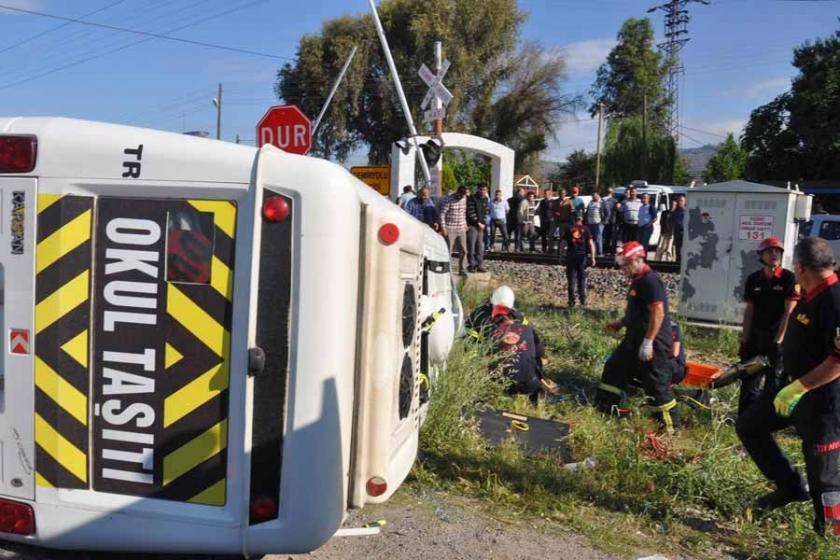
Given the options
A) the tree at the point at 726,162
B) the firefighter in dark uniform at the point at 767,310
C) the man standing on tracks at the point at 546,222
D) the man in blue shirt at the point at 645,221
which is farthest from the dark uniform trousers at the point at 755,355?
the tree at the point at 726,162

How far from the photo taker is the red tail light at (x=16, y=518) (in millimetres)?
→ 2961

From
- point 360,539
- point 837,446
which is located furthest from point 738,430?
point 360,539

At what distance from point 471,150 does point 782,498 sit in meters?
18.6

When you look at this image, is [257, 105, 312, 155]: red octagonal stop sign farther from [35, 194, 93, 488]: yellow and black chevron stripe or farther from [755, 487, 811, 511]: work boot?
[755, 487, 811, 511]: work boot

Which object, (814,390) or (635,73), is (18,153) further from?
(635,73)

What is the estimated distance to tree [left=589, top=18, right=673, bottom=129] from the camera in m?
65.7

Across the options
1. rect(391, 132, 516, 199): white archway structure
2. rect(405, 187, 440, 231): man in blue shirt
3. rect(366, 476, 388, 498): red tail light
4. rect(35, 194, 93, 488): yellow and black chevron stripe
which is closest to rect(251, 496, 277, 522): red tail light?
rect(366, 476, 388, 498): red tail light

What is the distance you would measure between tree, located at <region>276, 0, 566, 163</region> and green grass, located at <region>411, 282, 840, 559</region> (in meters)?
37.1

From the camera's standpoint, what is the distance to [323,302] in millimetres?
2826

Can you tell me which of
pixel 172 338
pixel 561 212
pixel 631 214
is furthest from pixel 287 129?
pixel 561 212

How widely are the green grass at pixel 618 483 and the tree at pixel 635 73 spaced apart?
6331 cm

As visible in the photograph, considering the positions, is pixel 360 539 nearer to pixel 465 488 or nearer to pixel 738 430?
pixel 465 488

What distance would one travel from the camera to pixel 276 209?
281cm

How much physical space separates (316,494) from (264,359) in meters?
0.57
